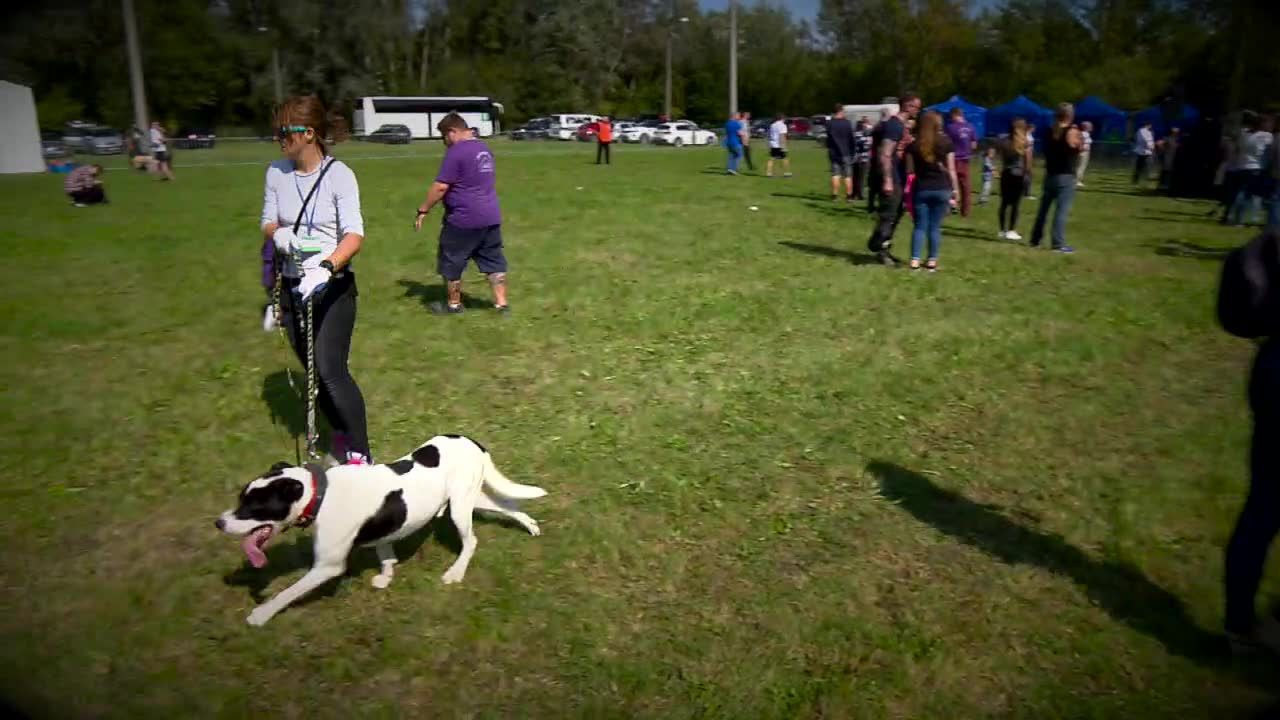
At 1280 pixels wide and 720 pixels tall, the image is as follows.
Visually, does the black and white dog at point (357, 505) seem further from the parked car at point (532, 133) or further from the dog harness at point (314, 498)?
the parked car at point (532, 133)

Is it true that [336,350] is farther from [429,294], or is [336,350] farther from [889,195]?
[889,195]

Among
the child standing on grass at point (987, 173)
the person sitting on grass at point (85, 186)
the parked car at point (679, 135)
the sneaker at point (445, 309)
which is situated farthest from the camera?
the parked car at point (679, 135)

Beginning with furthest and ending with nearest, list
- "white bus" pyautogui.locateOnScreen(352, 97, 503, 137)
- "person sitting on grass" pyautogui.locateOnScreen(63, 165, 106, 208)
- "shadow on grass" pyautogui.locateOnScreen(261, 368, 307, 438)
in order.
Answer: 1. "white bus" pyautogui.locateOnScreen(352, 97, 503, 137)
2. "person sitting on grass" pyautogui.locateOnScreen(63, 165, 106, 208)
3. "shadow on grass" pyautogui.locateOnScreen(261, 368, 307, 438)

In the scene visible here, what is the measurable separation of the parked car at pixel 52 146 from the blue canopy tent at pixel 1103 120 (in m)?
31.6

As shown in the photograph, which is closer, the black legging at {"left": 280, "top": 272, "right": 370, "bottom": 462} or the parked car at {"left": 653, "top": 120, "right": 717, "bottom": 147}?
the black legging at {"left": 280, "top": 272, "right": 370, "bottom": 462}

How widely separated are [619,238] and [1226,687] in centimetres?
1046

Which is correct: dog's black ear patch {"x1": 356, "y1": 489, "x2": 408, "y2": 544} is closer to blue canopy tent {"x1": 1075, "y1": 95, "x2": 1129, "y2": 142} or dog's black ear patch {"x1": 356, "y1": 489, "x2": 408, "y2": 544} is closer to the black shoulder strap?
the black shoulder strap

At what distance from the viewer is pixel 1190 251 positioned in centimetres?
1178

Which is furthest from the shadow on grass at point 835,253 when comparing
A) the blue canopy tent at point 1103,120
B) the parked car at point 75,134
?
the parked car at point 75,134

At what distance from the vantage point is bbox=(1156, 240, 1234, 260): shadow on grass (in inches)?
449

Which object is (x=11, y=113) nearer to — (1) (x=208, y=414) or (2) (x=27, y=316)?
(2) (x=27, y=316)

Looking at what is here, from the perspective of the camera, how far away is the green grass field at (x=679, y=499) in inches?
121

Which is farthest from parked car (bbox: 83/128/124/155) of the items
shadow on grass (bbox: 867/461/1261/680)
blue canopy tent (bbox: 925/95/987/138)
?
shadow on grass (bbox: 867/461/1261/680)

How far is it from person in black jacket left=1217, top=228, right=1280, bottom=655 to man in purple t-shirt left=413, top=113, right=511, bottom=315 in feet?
19.5
